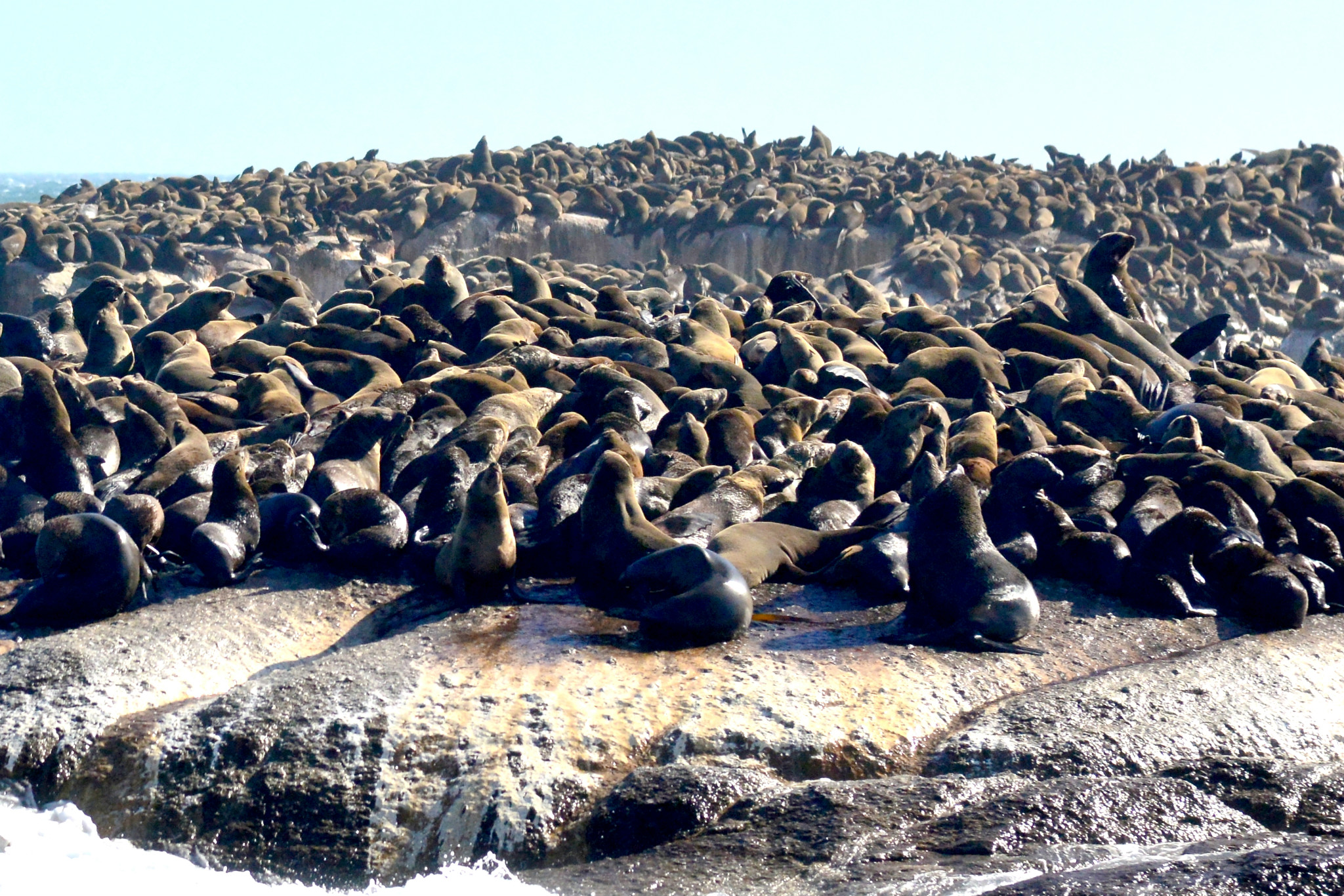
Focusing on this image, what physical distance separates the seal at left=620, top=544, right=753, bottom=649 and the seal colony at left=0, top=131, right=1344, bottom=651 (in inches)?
0.7

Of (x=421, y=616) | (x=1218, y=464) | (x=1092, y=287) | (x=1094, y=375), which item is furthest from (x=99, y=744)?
(x=1092, y=287)

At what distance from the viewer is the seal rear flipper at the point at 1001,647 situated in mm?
6559

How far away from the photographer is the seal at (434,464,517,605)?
23.0 ft

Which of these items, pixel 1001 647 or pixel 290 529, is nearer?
pixel 1001 647

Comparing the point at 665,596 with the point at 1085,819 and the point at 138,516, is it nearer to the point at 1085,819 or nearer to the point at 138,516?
the point at 1085,819

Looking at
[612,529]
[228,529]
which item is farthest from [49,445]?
[612,529]

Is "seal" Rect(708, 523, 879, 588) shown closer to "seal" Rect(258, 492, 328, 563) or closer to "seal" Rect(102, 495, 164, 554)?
"seal" Rect(258, 492, 328, 563)

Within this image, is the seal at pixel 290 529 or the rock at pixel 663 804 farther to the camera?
the seal at pixel 290 529

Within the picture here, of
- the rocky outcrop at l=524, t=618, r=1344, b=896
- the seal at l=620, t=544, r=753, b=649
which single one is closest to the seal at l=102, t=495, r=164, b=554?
the seal at l=620, t=544, r=753, b=649

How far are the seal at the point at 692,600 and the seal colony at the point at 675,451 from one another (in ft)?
0.06

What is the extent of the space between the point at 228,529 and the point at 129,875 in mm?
2695

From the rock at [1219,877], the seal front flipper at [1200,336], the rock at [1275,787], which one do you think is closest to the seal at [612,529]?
the rock at [1275,787]

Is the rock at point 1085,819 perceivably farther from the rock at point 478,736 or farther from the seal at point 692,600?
the seal at point 692,600

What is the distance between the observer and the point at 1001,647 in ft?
21.6
